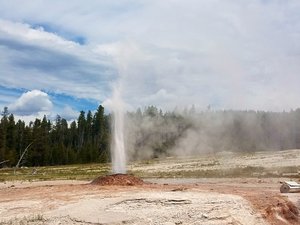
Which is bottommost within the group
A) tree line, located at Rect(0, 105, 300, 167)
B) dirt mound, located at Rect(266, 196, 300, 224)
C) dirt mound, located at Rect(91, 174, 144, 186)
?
dirt mound, located at Rect(266, 196, 300, 224)

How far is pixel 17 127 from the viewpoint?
9469 cm

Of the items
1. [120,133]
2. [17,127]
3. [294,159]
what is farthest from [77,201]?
[17,127]

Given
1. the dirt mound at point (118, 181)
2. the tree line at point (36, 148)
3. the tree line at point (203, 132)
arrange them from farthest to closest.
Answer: the tree line at point (36, 148)
the tree line at point (203, 132)
the dirt mound at point (118, 181)

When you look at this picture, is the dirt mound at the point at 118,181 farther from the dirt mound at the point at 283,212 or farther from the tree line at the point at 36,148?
the tree line at the point at 36,148

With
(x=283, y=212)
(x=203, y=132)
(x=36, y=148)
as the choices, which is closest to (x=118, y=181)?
(x=283, y=212)

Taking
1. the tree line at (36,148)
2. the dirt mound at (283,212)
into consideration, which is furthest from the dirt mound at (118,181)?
the tree line at (36,148)

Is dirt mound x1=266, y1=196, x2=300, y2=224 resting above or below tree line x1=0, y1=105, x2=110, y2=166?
below

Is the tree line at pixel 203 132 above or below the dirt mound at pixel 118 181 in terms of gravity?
above

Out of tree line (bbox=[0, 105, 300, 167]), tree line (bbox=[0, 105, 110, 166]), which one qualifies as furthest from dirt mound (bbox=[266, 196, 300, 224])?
tree line (bbox=[0, 105, 110, 166])

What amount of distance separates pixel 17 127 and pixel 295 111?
5595cm

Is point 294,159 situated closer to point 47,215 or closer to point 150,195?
point 150,195

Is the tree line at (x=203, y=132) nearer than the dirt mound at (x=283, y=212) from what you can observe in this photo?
No

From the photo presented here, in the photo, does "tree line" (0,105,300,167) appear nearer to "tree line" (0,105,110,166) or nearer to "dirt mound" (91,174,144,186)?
"tree line" (0,105,110,166)

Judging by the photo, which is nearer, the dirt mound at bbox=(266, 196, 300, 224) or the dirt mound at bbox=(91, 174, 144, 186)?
the dirt mound at bbox=(266, 196, 300, 224)
